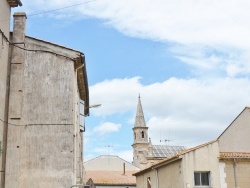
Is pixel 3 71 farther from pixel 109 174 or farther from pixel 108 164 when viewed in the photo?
pixel 108 164

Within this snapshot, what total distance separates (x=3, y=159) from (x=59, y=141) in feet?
7.60

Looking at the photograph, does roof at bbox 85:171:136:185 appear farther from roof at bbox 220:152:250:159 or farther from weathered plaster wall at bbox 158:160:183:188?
roof at bbox 220:152:250:159

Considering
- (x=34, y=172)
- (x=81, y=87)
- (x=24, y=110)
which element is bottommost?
(x=34, y=172)

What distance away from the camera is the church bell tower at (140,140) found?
88.2 meters

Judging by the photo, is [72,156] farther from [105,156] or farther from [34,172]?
[105,156]

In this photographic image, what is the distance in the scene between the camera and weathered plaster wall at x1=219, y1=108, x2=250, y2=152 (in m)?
31.8

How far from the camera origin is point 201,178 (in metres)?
25.8

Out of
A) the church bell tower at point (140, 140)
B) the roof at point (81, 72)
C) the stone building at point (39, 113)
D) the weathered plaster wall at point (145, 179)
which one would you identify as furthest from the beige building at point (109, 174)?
the stone building at point (39, 113)

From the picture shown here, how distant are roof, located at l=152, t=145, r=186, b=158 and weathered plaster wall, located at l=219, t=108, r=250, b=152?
5308 centimetres

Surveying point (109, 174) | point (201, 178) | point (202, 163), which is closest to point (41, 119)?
point (202, 163)

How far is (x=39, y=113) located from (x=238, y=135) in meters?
18.4

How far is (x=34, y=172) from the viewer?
18.0 m

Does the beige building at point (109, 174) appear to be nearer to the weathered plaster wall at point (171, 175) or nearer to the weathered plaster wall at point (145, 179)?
the weathered plaster wall at point (145, 179)

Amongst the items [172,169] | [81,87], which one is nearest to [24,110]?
[81,87]
